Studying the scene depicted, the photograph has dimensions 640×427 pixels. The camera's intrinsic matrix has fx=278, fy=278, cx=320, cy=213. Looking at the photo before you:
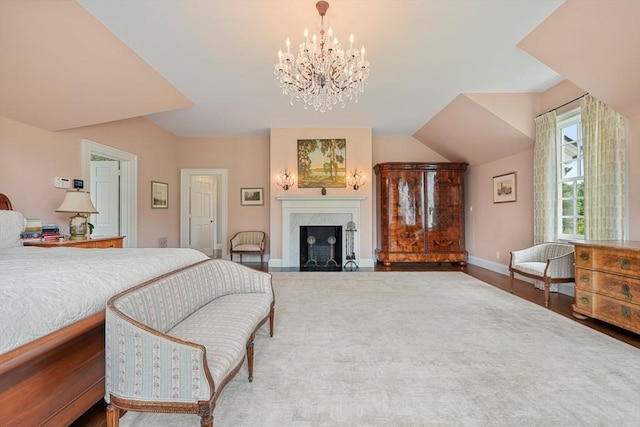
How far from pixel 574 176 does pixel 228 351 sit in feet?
15.7

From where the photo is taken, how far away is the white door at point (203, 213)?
668cm

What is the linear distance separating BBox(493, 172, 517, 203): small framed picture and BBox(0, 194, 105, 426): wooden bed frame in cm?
573

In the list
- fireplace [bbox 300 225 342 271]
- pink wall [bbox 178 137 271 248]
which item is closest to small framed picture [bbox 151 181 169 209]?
pink wall [bbox 178 137 271 248]

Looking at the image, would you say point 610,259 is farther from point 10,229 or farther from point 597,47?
point 10,229

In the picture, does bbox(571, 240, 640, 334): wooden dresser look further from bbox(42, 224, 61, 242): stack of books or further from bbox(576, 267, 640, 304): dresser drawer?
bbox(42, 224, 61, 242): stack of books

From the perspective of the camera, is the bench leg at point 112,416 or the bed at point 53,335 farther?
the bench leg at point 112,416

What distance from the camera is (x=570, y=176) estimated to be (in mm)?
3883

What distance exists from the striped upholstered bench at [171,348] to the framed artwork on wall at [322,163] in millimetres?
4208

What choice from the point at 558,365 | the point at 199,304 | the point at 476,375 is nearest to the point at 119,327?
the point at 199,304

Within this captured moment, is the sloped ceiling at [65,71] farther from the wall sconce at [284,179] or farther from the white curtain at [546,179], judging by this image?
the white curtain at [546,179]

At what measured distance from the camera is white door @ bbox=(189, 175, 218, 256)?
6684 millimetres

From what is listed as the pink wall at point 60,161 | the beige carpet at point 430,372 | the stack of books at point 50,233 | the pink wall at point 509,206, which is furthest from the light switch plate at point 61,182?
the pink wall at point 509,206

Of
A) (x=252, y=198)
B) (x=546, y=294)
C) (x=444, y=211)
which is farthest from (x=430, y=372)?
(x=252, y=198)

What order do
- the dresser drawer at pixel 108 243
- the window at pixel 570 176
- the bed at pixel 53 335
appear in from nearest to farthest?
the bed at pixel 53 335 → the dresser drawer at pixel 108 243 → the window at pixel 570 176
